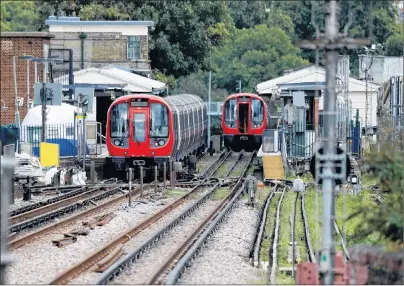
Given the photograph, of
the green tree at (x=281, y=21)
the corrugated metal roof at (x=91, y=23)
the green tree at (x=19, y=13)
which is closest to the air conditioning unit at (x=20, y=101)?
the corrugated metal roof at (x=91, y=23)

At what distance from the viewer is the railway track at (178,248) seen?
15.9 m

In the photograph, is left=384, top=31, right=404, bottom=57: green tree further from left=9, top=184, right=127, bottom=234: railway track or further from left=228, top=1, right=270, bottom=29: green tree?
left=228, top=1, right=270, bottom=29: green tree

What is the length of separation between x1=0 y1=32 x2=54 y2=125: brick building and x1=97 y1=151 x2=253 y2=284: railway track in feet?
63.7

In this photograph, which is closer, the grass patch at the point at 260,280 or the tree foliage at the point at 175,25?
the grass patch at the point at 260,280

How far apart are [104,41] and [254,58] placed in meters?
26.8

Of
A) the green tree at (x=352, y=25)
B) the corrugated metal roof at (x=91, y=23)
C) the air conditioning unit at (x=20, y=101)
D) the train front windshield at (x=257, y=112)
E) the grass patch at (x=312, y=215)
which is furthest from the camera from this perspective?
the corrugated metal roof at (x=91, y=23)

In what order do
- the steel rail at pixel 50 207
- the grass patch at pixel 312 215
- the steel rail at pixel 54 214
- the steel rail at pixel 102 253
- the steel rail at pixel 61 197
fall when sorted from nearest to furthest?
1. the steel rail at pixel 102 253
2. the grass patch at pixel 312 215
3. the steel rail at pixel 54 214
4. the steel rail at pixel 50 207
5. the steel rail at pixel 61 197

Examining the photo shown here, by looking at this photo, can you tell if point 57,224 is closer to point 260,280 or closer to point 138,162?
point 260,280

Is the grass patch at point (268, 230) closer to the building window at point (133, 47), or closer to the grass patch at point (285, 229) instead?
the grass patch at point (285, 229)

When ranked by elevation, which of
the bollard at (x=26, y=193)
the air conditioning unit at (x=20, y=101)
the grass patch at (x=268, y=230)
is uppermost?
the air conditioning unit at (x=20, y=101)

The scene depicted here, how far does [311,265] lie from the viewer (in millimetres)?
13789

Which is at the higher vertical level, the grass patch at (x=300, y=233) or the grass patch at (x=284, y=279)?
the grass patch at (x=284, y=279)

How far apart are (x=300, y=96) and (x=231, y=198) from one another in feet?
20.2

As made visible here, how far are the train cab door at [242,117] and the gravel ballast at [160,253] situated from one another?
2420 cm
